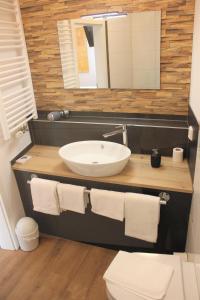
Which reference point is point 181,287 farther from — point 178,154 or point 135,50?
point 135,50

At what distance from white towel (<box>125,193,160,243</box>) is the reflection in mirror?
2.89 feet

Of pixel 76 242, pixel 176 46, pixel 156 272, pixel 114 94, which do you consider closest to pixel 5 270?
pixel 76 242

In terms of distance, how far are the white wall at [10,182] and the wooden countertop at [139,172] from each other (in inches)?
Answer: 3.5

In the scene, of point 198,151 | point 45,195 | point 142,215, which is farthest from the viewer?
point 45,195

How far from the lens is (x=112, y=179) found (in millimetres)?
1732

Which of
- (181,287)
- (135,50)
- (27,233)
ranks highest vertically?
(135,50)

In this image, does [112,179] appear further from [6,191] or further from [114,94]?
[6,191]

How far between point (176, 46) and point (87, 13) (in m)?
0.73

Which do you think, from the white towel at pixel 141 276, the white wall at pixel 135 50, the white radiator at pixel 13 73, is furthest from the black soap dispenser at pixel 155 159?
the white radiator at pixel 13 73

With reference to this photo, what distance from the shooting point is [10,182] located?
2.08 m

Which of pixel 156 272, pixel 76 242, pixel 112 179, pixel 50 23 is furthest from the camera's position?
pixel 76 242

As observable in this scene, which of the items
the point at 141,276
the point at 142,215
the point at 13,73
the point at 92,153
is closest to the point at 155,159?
the point at 142,215

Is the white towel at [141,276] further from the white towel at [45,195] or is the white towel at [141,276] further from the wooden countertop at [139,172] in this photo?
the white towel at [45,195]

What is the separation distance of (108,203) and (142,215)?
0.80 ft
